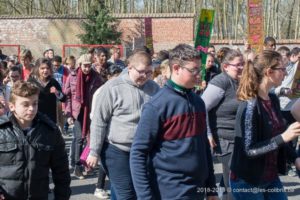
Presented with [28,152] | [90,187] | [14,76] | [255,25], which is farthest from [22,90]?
[255,25]

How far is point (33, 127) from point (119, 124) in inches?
53.0

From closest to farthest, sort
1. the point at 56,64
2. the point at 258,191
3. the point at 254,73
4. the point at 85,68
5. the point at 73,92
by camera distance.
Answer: the point at 258,191, the point at 254,73, the point at 85,68, the point at 73,92, the point at 56,64

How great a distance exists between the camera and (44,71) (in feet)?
26.6

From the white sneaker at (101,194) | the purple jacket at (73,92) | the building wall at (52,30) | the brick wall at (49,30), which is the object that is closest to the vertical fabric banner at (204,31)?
the purple jacket at (73,92)

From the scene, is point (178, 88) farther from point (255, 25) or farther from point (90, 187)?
point (255, 25)

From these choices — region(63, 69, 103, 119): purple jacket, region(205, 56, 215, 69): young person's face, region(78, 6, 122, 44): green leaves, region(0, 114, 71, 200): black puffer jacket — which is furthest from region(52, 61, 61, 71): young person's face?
region(78, 6, 122, 44): green leaves

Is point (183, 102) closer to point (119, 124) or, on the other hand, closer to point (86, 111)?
point (119, 124)

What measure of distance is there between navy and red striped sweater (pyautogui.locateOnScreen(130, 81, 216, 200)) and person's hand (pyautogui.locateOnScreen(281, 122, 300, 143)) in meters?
0.63

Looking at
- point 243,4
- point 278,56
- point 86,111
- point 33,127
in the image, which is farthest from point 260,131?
point 243,4

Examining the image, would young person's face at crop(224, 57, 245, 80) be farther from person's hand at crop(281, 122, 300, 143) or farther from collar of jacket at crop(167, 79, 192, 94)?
collar of jacket at crop(167, 79, 192, 94)

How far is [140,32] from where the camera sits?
89.1 ft

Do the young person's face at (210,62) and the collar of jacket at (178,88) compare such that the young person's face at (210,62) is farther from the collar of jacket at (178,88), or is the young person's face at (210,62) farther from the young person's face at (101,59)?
the collar of jacket at (178,88)

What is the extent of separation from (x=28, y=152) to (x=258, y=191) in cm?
169

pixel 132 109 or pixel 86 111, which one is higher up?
pixel 132 109
